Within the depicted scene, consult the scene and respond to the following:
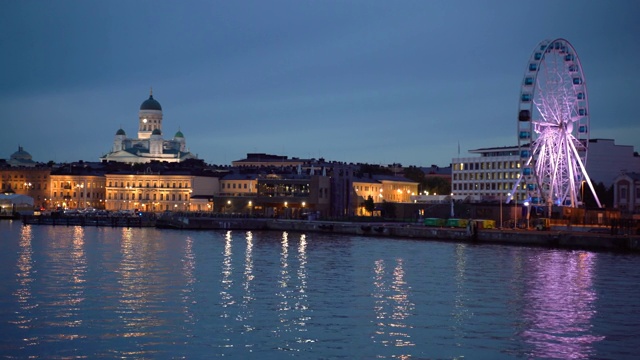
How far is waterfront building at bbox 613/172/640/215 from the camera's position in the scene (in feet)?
298

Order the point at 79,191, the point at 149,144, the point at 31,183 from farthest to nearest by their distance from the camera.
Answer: the point at 149,144 → the point at 31,183 → the point at 79,191

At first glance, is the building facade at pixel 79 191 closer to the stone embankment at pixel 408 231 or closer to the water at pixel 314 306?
the stone embankment at pixel 408 231

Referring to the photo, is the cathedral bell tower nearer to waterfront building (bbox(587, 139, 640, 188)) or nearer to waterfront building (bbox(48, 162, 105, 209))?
waterfront building (bbox(48, 162, 105, 209))

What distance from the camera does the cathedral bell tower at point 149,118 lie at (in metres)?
189

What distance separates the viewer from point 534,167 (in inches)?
2712

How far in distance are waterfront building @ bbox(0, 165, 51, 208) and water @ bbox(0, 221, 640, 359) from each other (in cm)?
8934

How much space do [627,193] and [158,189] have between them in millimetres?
64935

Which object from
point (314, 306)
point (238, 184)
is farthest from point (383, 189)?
point (314, 306)

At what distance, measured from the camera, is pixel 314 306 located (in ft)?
100

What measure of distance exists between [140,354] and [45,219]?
80.4 metres

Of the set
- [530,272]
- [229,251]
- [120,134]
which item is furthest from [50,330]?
[120,134]

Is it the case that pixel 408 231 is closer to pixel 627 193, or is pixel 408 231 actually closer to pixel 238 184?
pixel 627 193

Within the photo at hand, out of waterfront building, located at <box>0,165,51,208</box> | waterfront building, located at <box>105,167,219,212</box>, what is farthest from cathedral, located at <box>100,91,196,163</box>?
waterfront building, located at <box>105,167,219,212</box>

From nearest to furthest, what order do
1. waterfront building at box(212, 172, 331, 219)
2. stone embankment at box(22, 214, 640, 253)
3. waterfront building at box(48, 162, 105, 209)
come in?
1. stone embankment at box(22, 214, 640, 253)
2. waterfront building at box(212, 172, 331, 219)
3. waterfront building at box(48, 162, 105, 209)
